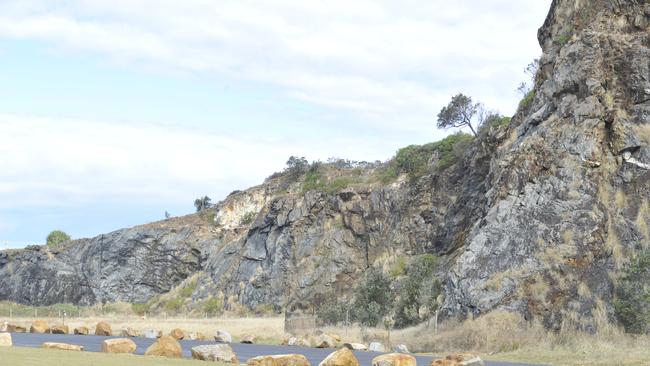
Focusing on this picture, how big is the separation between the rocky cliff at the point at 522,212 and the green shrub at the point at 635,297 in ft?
4.81

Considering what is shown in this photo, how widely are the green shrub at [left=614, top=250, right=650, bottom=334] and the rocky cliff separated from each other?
1467 mm

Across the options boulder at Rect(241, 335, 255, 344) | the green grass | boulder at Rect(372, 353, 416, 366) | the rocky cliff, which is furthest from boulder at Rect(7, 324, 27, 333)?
boulder at Rect(372, 353, 416, 366)

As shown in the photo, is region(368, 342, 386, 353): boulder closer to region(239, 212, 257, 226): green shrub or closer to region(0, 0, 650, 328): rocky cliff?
region(0, 0, 650, 328): rocky cliff

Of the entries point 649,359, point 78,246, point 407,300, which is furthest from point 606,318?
point 78,246

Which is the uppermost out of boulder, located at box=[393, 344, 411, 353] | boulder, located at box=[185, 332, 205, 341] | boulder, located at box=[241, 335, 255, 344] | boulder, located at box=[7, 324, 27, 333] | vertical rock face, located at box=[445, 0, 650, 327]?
vertical rock face, located at box=[445, 0, 650, 327]

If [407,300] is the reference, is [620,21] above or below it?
above

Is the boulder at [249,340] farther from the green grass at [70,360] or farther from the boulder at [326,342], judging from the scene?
the green grass at [70,360]

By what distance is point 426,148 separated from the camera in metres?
107

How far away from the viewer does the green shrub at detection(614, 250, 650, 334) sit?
46.6 meters

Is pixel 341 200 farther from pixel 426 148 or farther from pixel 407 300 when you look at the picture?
pixel 407 300

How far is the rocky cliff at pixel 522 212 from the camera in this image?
5288 cm

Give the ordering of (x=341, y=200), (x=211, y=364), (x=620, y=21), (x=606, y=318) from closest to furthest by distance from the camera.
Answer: (x=211, y=364) → (x=606, y=318) → (x=620, y=21) → (x=341, y=200)

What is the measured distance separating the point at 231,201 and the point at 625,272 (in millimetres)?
86612

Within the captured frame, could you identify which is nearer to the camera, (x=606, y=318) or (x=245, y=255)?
(x=606, y=318)
